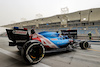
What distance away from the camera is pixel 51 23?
81.3 ft

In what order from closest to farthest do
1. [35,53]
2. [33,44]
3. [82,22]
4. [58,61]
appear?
[33,44] → [35,53] → [58,61] → [82,22]

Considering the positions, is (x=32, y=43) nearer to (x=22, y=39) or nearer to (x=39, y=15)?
(x=22, y=39)

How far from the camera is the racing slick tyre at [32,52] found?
1715mm

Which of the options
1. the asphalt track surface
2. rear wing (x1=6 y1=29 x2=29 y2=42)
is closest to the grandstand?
the asphalt track surface

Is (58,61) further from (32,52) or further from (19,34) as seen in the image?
(19,34)

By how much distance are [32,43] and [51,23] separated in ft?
76.9

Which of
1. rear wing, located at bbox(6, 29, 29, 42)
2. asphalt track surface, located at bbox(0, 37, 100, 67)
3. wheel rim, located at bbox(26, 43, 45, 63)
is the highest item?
rear wing, located at bbox(6, 29, 29, 42)

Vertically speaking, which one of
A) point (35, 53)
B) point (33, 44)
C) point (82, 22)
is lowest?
point (35, 53)

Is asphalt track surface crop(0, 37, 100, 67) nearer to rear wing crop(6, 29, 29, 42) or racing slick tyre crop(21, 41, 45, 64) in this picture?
racing slick tyre crop(21, 41, 45, 64)

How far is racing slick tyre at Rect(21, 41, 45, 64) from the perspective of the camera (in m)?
1.71

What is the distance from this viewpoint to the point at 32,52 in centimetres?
192

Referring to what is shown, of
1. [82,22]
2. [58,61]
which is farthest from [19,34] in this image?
[82,22]

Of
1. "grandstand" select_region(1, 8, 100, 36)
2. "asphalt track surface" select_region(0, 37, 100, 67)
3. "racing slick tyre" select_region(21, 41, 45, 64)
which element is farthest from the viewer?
"grandstand" select_region(1, 8, 100, 36)

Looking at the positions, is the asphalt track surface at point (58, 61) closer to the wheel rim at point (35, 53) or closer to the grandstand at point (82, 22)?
the wheel rim at point (35, 53)
